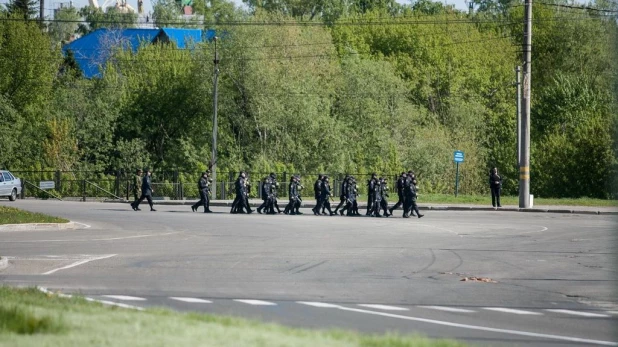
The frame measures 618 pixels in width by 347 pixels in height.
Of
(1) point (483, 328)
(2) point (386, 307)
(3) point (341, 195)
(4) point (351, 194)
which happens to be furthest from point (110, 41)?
(1) point (483, 328)

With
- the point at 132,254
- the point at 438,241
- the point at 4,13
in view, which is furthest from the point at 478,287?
the point at 4,13

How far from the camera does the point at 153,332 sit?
10648 millimetres

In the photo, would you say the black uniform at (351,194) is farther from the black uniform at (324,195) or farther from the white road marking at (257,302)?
the white road marking at (257,302)

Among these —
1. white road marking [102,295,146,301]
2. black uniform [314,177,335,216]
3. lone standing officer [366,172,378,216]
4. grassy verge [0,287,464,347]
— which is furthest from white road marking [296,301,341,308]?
black uniform [314,177,335,216]

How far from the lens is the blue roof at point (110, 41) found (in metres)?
94.4

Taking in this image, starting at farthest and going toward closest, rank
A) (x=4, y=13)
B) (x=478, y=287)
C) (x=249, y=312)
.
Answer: (x=4, y=13)
(x=478, y=287)
(x=249, y=312)

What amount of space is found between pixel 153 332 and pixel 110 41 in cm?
8630

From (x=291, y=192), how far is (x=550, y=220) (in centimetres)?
949

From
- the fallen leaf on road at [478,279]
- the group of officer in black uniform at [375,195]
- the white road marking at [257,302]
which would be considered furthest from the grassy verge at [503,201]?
the white road marking at [257,302]

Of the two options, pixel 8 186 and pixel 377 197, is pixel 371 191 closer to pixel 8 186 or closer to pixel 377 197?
pixel 377 197

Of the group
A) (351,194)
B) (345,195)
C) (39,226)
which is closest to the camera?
(39,226)

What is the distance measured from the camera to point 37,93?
7800 centimetres

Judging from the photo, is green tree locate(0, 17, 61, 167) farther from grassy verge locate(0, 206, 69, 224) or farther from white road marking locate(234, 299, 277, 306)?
A: white road marking locate(234, 299, 277, 306)

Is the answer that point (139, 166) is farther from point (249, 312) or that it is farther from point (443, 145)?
point (249, 312)
